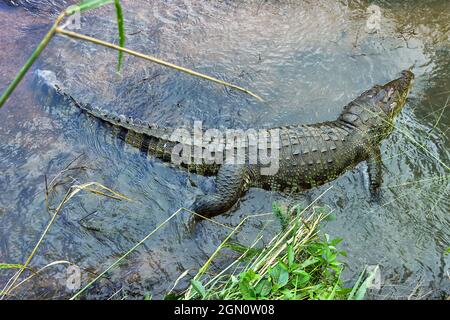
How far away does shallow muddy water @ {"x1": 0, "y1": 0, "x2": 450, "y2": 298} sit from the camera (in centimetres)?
406

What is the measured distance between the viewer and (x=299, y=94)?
537cm

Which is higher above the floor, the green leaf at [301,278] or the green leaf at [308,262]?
the green leaf at [308,262]

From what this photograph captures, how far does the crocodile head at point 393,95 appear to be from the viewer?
5.22 meters

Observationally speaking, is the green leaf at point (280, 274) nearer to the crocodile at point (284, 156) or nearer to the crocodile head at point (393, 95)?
the crocodile at point (284, 156)

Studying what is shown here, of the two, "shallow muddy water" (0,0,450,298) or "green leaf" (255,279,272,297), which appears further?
"shallow muddy water" (0,0,450,298)

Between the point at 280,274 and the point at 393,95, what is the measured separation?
10.0 feet

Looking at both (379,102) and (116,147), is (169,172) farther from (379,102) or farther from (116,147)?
(379,102)

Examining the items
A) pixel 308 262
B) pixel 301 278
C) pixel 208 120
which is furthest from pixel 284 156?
pixel 301 278

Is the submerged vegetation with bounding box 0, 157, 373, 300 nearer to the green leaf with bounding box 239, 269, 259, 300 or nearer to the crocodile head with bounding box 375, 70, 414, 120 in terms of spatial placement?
the green leaf with bounding box 239, 269, 259, 300

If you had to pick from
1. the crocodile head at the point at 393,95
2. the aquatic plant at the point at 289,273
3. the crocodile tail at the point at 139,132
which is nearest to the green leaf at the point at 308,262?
the aquatic plant at the point at 289,273

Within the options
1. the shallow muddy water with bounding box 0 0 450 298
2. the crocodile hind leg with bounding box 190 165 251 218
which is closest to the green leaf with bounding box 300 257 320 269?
the shallow muddy water with bounding box 0 0 450 298

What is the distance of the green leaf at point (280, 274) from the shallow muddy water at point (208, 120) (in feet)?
2.77

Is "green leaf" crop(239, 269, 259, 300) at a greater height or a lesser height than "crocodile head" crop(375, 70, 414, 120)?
lesser

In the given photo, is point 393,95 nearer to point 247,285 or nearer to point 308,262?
point 308,262
